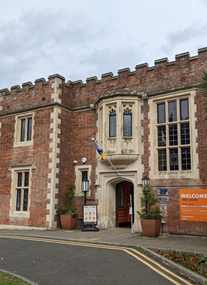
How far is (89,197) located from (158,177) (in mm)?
3888

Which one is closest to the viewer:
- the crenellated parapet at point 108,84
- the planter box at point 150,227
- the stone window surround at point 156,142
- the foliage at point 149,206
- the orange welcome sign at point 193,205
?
the planter box at point 150,227

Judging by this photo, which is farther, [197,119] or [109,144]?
[109,144]

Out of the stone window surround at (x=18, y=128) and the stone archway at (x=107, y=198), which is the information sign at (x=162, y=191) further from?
the stone window surround at (x=18, y=128)

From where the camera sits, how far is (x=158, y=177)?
13367mm

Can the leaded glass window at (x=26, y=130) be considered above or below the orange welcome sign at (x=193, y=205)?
above

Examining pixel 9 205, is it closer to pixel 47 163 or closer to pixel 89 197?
pixel 47 163

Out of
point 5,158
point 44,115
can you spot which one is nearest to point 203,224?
point 44,115

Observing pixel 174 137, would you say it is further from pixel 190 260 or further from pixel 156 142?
pixel 190 260

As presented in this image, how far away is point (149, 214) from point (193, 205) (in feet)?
6.15

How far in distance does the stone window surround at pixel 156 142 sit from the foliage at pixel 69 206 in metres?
4.44

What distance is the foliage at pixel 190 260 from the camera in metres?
7.12

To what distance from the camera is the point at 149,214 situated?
1245cm

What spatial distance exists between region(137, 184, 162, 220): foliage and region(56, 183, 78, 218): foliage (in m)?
3.64

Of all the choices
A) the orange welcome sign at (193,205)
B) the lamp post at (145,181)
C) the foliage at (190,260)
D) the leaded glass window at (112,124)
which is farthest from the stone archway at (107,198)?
the foliage at (190,260)
